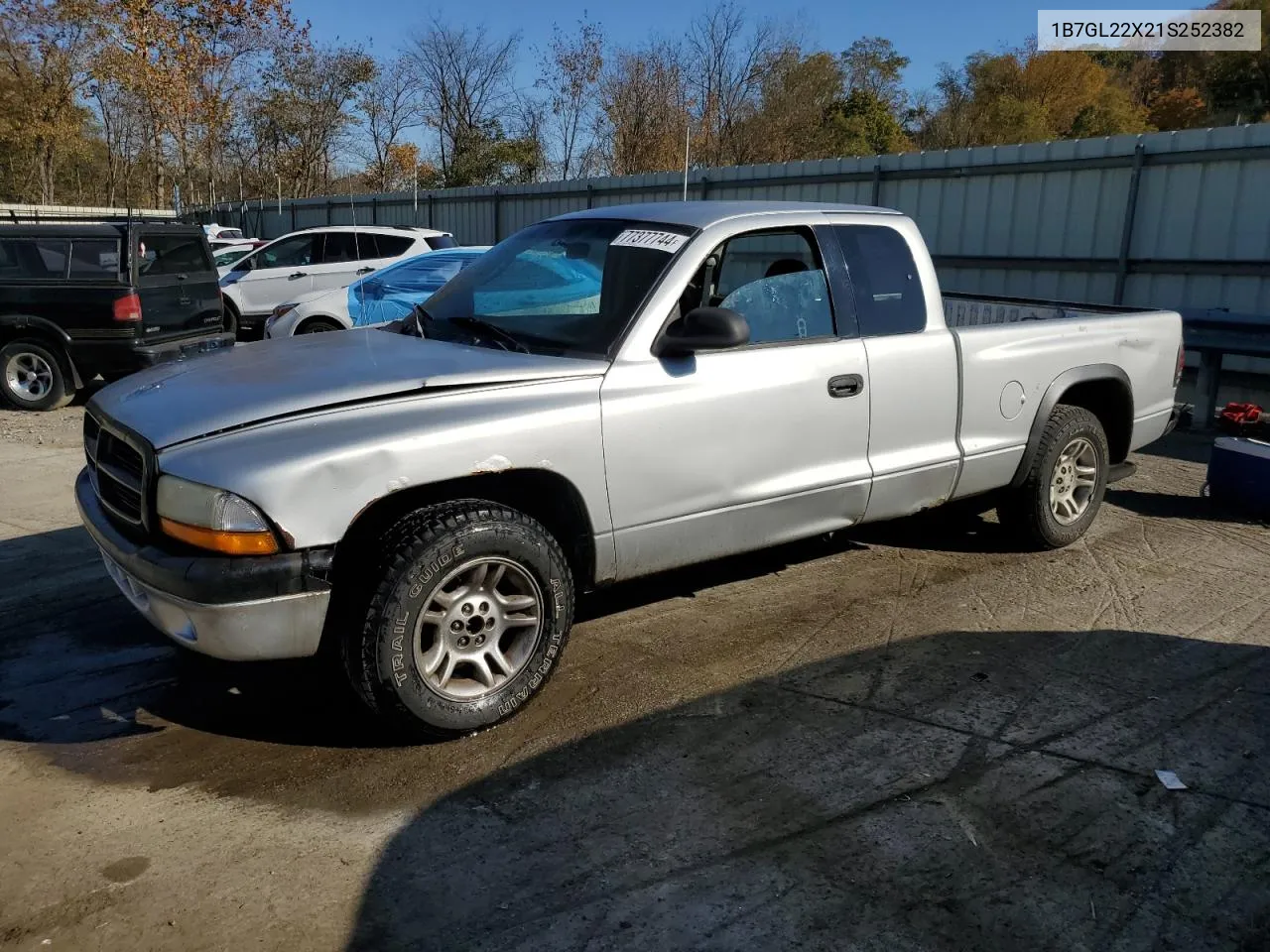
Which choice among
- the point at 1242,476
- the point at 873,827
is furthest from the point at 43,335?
the point at 1242,476

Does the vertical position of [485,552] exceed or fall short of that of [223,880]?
it exceeds it

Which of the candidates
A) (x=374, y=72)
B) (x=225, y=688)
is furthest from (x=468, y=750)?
(x=374, y=72)

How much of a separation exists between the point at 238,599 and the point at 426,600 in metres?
0.59

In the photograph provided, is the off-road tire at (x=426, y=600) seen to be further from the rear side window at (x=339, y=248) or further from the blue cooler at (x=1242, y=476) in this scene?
the rear side window at (x=339, y=248)

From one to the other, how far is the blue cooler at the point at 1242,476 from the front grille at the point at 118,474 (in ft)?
21.0

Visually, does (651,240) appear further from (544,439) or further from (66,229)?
(66,229)

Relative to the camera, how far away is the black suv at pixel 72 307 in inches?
390

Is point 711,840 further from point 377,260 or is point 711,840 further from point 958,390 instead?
point 377,260

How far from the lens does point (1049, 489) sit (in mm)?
5602

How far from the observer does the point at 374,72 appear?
38.6m

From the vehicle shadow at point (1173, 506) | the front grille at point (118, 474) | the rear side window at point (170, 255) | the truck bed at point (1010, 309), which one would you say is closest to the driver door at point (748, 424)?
the front grille at point (118, 474)

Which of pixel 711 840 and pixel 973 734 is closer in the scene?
pixel 711 840

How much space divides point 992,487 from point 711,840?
3.03 m

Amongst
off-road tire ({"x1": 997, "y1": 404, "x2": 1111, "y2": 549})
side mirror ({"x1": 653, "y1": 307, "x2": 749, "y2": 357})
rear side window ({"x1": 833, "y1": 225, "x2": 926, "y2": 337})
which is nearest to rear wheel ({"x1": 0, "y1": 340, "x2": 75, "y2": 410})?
side mirror ({"x1": 653, "y1": 307, "x2": 749, "y2": 357})
